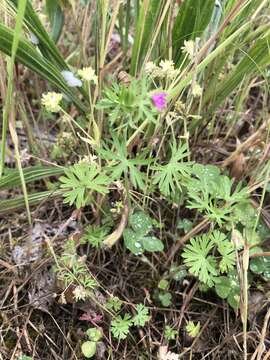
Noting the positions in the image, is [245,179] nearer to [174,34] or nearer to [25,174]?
[174,34]

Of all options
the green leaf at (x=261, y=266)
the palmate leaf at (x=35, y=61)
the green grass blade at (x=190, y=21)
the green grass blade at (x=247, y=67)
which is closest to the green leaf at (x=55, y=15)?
the palmate leaf at (x=35, y=61)

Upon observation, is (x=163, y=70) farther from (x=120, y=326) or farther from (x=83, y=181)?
(x=120, y=326)

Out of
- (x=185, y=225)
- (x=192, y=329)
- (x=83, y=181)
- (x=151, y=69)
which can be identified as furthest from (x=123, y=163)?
(x=192, y=329)

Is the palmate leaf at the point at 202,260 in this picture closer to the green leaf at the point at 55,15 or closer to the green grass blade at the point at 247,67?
the green grass blade at the point at 247,67

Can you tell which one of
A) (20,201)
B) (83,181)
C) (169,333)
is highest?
(83,181)

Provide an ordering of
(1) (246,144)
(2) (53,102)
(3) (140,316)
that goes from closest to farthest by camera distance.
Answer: (2) (53,102) → (3) (140,316) → (1) (246,144)

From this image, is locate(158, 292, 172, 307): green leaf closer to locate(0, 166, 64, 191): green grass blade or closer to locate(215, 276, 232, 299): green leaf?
locate(215, 276, 232, 299): green leaf

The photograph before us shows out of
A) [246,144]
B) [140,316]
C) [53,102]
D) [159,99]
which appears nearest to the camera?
[159,99]
